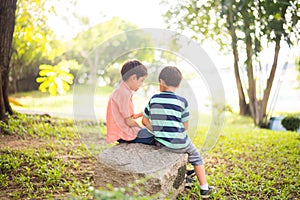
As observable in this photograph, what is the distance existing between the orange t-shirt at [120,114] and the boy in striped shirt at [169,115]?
0.15m

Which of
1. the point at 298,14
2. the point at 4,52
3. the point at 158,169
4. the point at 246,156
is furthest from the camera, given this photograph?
the point at 298,14

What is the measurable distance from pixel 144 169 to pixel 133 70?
0.83 m

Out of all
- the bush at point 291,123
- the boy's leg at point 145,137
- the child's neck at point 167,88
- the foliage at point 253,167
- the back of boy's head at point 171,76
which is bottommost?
the bush at point 291,123

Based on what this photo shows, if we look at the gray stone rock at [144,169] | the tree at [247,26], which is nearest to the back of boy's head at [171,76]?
the gray stone rock at [144,169]

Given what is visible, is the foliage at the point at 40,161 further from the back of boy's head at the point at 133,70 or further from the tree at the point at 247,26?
the tree at the point at 247,26

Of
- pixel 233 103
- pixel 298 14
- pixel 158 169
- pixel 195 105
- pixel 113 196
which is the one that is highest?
pixel 298 14

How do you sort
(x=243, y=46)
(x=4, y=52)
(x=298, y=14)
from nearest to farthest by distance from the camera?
(x=4, y=52) < (x=298, y=14) < (x=243, y=46)

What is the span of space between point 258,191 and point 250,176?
47cm

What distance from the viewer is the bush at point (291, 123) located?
799 cm

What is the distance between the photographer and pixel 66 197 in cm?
300

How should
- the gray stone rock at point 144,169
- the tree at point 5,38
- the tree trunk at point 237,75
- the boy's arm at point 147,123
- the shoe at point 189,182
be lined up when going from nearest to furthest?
the gray stone rock at point 144,169 < the boy's arm at point 147,123 < the shoe at point 189,182 < the tree at point 5,38 < the tree trunk at point 237,75

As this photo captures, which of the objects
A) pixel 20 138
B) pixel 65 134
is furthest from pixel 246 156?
pixel 20 138

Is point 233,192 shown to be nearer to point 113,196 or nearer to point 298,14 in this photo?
point 113,196

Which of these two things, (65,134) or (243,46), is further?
(243,46)
